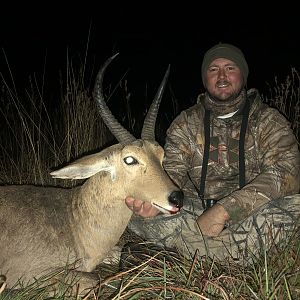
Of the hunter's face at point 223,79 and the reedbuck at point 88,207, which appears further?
the hunter's face at point 223,79

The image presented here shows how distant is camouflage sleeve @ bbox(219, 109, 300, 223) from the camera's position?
510 cm

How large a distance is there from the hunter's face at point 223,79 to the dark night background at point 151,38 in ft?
46.5

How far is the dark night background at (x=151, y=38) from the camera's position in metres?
26.6

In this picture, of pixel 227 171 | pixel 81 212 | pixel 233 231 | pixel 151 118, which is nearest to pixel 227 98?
pixel 227 171

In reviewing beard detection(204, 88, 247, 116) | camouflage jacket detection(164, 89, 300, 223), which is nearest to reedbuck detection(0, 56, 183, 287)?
camouflage jacket detection(164, 89, 300, 223)

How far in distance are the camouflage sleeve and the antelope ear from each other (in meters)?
1.18

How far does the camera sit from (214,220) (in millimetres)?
5062

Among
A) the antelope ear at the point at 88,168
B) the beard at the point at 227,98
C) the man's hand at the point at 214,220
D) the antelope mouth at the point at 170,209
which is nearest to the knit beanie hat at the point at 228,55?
the beard at the point at 227,98

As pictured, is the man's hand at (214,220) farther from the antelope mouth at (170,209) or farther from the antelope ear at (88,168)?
the antelope ear at (88,168)

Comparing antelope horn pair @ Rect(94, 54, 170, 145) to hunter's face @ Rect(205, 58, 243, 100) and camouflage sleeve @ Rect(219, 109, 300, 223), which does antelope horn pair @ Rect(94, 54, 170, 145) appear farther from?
hunter's face @ Rect(205, 58, 243, 100)

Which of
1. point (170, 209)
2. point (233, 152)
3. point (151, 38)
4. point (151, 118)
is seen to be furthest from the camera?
point (151, 38)

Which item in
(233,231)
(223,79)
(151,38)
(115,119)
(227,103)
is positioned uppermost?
(223,79)

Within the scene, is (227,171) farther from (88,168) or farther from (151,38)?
(151,38)

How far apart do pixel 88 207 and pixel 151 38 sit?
35.9 meters
